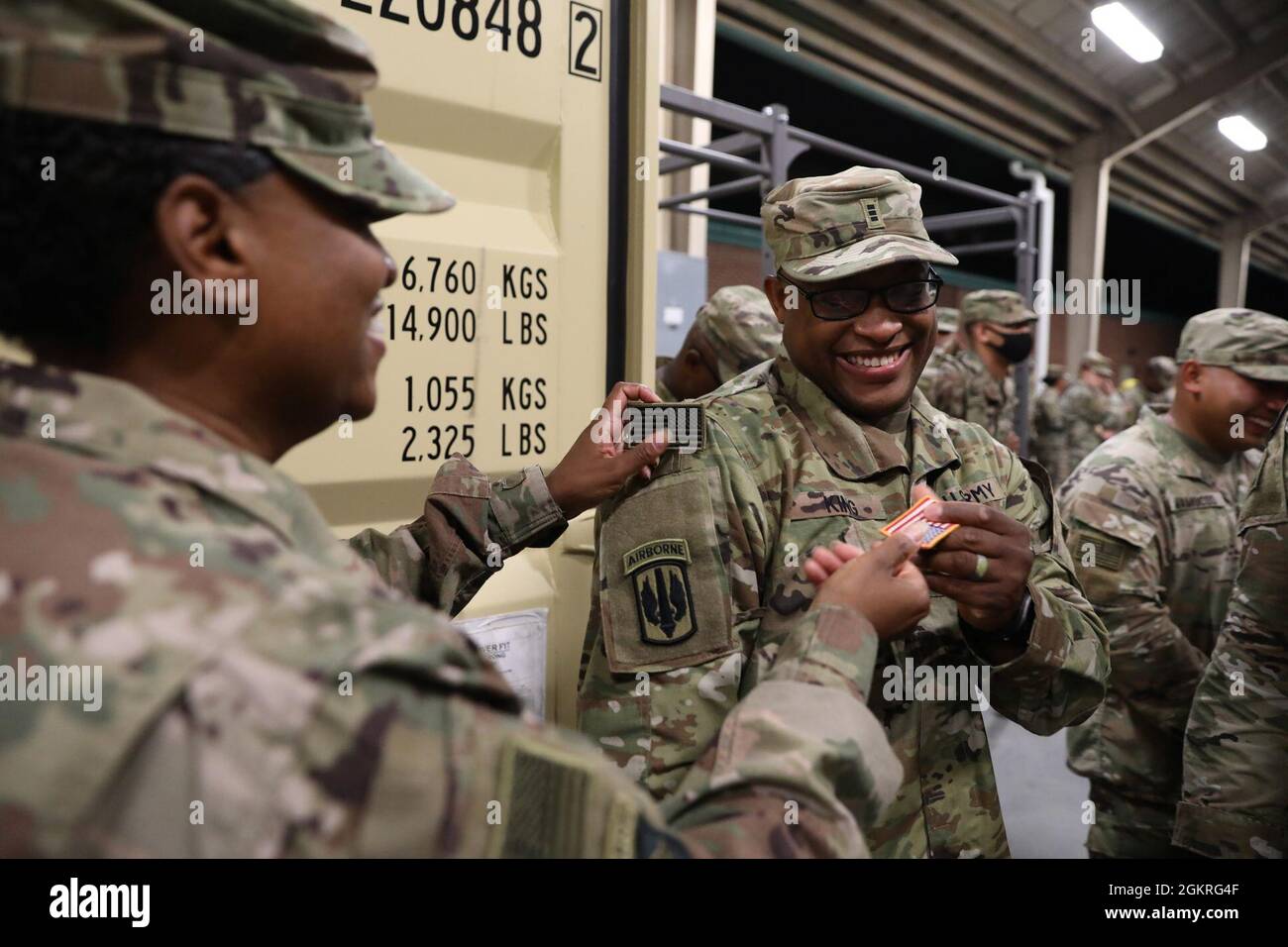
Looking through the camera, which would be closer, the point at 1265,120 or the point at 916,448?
the point at 916,448

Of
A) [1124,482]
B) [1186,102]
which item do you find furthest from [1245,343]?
[1186,102]

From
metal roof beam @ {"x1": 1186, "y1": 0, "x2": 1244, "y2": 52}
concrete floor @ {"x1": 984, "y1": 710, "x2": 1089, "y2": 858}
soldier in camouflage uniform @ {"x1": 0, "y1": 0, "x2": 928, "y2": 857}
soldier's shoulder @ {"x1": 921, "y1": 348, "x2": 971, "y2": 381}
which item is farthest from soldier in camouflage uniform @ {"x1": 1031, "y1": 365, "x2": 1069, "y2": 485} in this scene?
soldier in camouflage uniform @ {"x1": 0, "y1": 0, "x2": 928, "y2": 857}

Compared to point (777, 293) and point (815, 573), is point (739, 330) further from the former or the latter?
point (815, 573)

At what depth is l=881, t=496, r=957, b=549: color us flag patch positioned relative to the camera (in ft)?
3.65

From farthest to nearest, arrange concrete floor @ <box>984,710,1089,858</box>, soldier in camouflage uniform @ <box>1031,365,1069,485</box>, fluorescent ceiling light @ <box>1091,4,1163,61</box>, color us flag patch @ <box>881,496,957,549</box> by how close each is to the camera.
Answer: soldier in camouflage uniform @ <box>1031,365,1069,485</box>
fluorescent ceiling light @ <box>1091,4,1163,61</box>
concrete floor @ <box>984,710,1089,858</box>
color us flag patch @ <box>881,496,957,549</box>

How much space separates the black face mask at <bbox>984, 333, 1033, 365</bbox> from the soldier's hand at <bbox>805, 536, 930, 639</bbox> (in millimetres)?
4425

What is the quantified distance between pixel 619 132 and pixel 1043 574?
1.11 metres

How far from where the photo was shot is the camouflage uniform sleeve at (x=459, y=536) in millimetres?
1246

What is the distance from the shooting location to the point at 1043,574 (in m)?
1.40

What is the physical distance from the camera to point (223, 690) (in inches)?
20.6

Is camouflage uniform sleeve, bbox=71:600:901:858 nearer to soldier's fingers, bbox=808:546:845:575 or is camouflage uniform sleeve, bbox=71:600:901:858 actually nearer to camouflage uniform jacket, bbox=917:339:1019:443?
soldier's fingers, bbox=808:546:845:575
